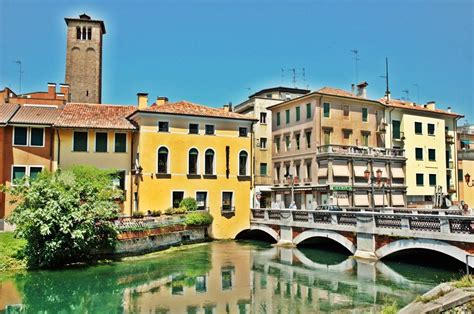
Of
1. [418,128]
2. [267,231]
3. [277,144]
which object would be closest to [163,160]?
[267,231]

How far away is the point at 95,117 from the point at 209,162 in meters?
9.76

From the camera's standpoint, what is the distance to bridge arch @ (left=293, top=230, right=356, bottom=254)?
82.7 ft

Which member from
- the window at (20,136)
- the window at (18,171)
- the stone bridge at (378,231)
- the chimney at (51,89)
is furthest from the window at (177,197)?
the chimney at (51,89)

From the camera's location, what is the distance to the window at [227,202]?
115 ft

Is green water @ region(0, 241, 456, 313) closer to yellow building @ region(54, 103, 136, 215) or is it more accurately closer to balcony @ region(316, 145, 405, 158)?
yellow building @ region(54, 103, 136, 215)

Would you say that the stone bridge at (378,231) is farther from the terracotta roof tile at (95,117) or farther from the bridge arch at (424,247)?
the terracotta roof tile at (95,117)

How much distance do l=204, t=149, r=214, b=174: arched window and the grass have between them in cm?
1476

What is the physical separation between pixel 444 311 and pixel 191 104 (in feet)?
95.0

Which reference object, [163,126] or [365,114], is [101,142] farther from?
[365,114]

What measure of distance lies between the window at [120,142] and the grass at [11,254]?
35.4 ft

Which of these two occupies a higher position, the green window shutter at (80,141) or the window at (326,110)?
the window at (326,110)

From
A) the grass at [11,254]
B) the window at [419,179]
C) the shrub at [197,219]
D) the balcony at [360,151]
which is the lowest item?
the grass at [11,254]

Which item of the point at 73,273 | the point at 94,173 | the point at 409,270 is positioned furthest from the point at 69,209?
the point at 409,270

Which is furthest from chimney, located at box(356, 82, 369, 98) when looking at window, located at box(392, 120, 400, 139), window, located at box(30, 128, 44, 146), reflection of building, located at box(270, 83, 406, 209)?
window, located at box(30, 128, 44, 146)
